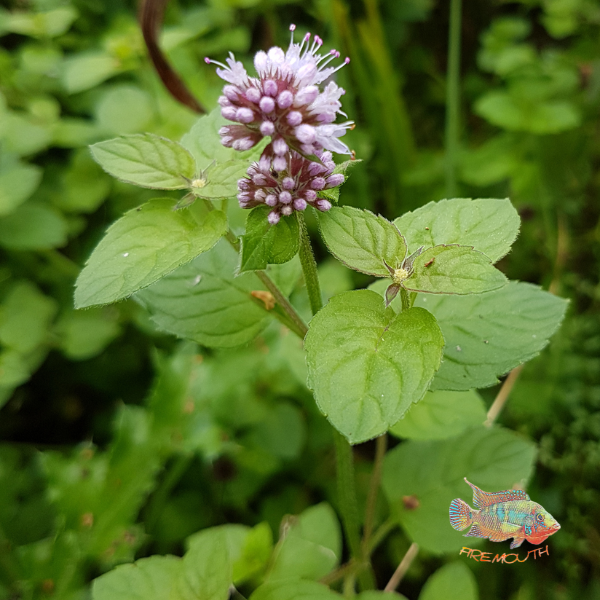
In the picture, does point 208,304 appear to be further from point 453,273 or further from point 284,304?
point 453,273

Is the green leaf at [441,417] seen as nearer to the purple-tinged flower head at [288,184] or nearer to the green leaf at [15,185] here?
the purple-tinged flower head at [288,184]

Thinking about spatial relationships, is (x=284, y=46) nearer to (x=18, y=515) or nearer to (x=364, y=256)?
→ (x=364, y=256)

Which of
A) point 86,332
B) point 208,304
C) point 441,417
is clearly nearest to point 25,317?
point 86,332

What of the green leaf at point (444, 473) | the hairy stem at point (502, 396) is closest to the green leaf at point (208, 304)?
the green leaf at point (444, 473)

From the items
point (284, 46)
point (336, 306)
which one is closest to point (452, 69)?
point (284, 46)

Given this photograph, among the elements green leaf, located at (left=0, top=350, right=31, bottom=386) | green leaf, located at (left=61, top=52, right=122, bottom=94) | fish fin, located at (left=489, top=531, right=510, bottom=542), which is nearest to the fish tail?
fish fin, located at (left=489, top=531, right=510, bottom=542)

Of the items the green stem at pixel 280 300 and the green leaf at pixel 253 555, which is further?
the green leaf at pixel 253 555

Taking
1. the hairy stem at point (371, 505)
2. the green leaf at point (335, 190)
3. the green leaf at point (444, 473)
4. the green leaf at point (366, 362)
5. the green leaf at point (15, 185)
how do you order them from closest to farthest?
the green leaf at point (366, 362), the green leaf at point (335, 190), the green leaf at point (444, 473), the hairy stem at point (371, 505), the green leaf at point (15, 185)
